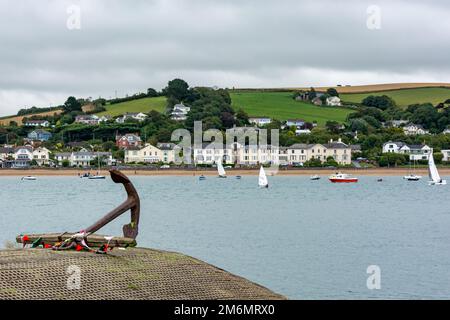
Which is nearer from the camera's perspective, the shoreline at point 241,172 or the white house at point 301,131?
the shoreline at point 241,172

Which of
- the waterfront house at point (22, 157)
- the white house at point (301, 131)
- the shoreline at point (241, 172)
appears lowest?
the shoreline at point (241, 172)

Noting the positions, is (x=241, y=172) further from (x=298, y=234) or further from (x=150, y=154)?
(x=298, y=234)

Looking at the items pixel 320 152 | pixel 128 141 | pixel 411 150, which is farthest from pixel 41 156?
pixel 411 150

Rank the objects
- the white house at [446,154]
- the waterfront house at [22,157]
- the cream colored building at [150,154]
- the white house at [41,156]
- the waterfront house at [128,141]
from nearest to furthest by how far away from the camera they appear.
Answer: the cream colored building at [150,154] < the white house at [446,154] < the white house at [41,156] < the waterfront house at [22,157] < the waterfront house at [128,141]

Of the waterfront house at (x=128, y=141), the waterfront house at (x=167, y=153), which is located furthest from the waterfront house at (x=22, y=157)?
the waterfront house at (x=167, y=153)

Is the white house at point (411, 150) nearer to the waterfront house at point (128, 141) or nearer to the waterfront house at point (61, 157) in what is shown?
the waterfront house at point (128, 141)

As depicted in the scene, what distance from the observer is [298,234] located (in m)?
55.3

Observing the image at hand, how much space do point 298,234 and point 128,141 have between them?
13969 cm

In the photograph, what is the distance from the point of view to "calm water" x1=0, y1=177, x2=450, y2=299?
3462 cm

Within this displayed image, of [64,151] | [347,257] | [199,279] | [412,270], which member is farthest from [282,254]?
[64,151]

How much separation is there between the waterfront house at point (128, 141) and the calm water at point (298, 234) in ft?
298

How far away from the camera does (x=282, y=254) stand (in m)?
43.4

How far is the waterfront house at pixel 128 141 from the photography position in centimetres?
19088
